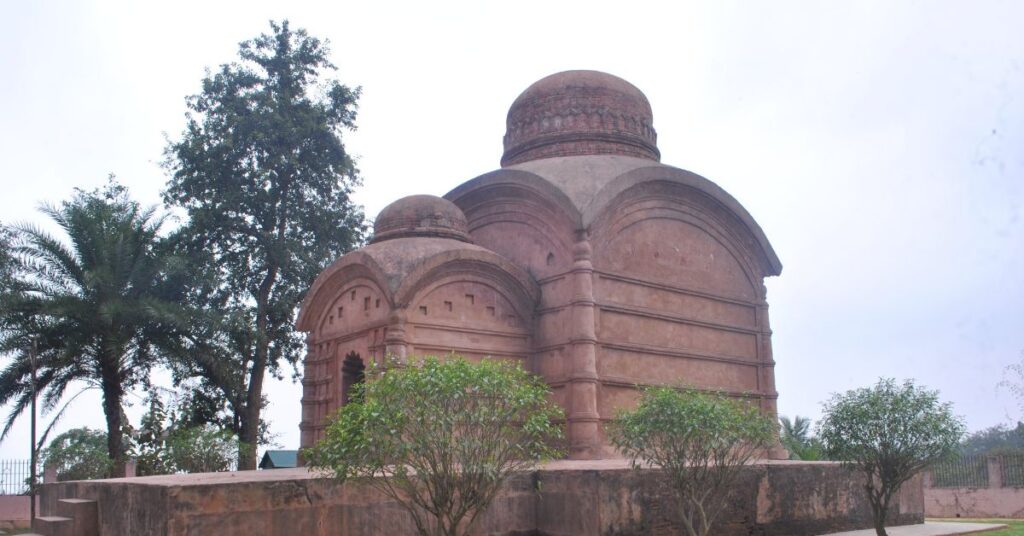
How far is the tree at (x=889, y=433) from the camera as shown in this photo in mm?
9562

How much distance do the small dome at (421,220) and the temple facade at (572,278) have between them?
2 centimetres

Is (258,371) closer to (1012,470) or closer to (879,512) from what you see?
(879,512)

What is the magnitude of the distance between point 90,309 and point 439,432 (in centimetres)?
1197

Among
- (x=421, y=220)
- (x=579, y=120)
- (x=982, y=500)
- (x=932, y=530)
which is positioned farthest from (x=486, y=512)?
(x=982, y=500)

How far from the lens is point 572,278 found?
12.2 meters

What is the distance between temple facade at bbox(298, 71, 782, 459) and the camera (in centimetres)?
1186

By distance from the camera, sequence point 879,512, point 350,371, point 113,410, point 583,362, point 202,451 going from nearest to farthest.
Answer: point 879,512 < point 583,362 < point 350,371 < point 202,451 < point 113,410

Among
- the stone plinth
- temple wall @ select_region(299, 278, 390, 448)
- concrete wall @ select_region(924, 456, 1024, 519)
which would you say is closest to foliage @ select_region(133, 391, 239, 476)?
temple wall @ select_region(299, 278, 390, 448)

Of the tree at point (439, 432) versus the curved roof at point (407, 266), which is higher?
the curved roof at point (407, 266)

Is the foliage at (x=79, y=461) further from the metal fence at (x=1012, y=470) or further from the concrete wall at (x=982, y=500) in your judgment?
the metal fence at (x=1012, y=470)

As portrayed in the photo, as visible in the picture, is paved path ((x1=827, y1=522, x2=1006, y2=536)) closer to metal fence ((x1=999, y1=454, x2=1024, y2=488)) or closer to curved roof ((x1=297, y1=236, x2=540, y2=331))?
curved roof ((x1=297, y1=236, x2=540, y2=331))

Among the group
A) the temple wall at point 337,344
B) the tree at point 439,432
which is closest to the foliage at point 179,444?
the temple wall at point 337,344

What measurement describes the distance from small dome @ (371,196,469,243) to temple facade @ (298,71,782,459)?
0.07 feet

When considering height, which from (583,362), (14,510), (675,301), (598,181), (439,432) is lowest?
(14,510)
